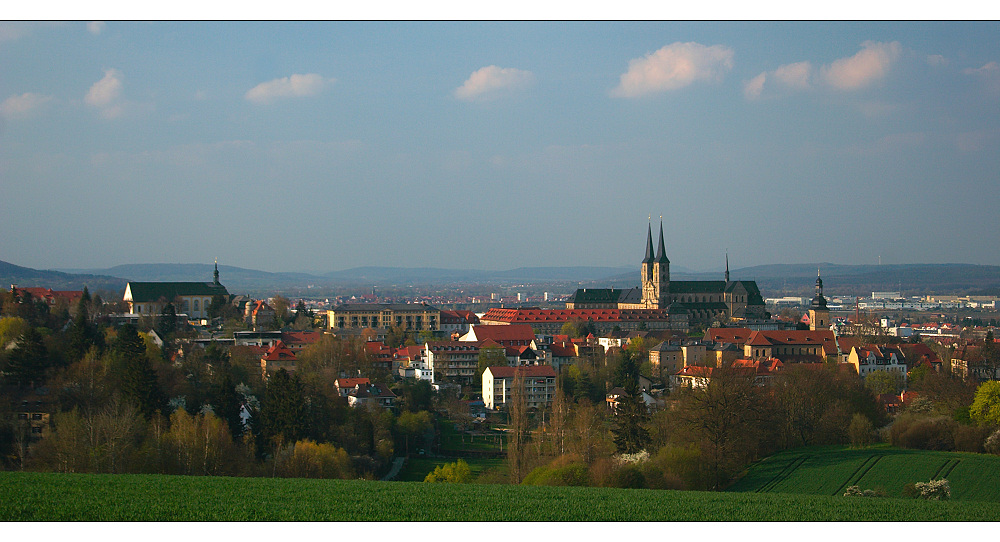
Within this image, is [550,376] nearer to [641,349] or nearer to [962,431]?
[641,349]

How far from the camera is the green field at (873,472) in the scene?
26969mm

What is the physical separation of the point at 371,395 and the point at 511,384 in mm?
8575

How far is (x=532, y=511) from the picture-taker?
1791 centimetres

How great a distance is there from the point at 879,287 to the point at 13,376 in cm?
18459

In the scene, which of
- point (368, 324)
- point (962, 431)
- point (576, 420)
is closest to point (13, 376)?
point (576, 420)

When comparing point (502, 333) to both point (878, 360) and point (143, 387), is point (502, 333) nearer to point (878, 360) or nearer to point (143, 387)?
point (878, 360)

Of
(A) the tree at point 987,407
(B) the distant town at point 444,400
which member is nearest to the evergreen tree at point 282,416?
(B) the distant town at point 444,400

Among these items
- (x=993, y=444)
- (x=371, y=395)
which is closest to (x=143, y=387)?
(x=371, y=395)

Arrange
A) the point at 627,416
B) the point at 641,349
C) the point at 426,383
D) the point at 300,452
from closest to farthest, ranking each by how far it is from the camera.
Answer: the point at 300,452
the point at 627,416
the point at 426,383
the point at 641,349

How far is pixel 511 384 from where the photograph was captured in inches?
2037

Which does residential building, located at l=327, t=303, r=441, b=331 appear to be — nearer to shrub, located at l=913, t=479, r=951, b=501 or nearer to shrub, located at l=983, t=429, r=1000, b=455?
shrub, located at l=983, t=429, r=1000, b=455

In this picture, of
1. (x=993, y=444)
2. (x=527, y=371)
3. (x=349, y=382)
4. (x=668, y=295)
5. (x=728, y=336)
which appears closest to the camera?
(x=993, y=444)

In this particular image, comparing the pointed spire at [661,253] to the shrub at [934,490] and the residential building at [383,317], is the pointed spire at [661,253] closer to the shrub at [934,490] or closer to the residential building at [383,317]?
the residential building at [383,317]

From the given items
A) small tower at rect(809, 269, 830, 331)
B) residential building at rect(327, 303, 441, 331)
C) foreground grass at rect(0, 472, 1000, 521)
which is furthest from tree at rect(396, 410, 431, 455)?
small tower at rect(809, 269, 830, 331)
